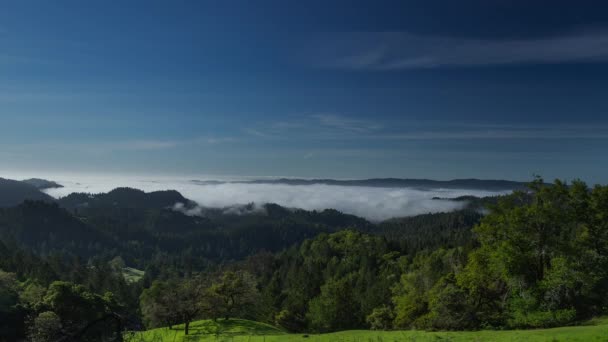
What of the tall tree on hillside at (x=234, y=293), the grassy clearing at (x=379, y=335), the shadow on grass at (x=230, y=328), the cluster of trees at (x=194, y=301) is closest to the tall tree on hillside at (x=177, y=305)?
the cluster of trees at (x=194, y=301)

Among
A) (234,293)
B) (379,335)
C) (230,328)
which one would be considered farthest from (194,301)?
(379,335)

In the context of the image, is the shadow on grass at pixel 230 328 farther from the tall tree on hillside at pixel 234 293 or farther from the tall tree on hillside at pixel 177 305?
the tall tree on hillside at pixel 234 293

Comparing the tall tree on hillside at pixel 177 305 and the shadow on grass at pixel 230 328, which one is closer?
the shadow on grass at pixel 230 328

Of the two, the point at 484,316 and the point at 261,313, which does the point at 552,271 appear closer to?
the point at 484,316

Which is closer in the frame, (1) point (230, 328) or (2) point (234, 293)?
(1) point (230, 328)

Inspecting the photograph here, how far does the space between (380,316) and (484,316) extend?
4272 centimetres

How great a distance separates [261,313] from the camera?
13738 cm

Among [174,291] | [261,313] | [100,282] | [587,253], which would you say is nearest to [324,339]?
[587,253]

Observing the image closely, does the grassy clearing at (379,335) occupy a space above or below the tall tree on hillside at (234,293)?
above

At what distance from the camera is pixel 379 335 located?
113 feet

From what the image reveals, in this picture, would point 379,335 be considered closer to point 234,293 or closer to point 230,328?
point 230,328

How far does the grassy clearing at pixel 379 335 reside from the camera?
84.4ft

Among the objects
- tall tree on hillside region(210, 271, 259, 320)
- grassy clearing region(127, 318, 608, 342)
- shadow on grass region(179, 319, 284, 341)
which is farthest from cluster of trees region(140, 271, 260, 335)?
grassy clearing region(127, 318, 608, 342)

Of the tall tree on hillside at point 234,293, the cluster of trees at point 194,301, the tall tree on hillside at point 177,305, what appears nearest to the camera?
the tall tree on hillside at point 177,305
